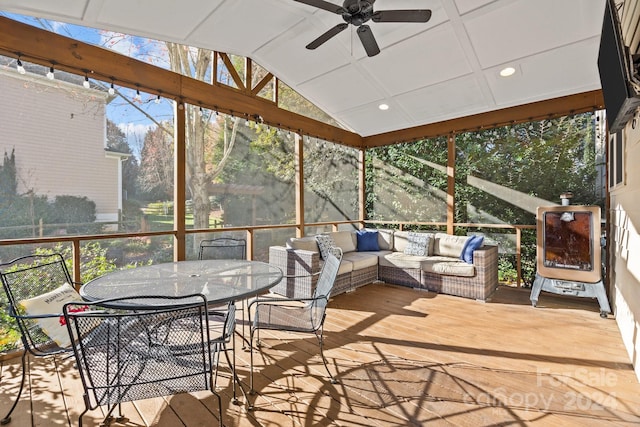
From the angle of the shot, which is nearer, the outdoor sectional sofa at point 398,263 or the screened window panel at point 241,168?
the outdoor sectional sofa at point 398,263

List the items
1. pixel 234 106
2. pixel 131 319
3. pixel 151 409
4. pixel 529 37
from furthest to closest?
pixel 234 106
pixel 529 37
pixel 151 409
pixel 131 319

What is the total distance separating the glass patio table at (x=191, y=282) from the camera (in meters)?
2.00

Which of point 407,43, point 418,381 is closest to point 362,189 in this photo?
point 407,43

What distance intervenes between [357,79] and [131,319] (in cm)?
452

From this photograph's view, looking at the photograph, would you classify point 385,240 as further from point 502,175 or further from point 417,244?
point 502,175

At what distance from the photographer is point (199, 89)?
13.8 feet

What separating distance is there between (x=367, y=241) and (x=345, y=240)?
1.69 ft

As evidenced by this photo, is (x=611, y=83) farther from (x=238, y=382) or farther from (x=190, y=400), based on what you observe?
(x=190, y=400)

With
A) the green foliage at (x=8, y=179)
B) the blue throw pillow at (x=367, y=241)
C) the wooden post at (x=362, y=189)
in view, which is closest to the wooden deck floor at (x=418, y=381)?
the green foliage at (x=8, y=179)

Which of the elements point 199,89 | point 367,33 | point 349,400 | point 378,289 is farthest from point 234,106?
point 349,400

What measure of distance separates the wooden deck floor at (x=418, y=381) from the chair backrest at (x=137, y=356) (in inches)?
21.9

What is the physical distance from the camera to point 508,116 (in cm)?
517

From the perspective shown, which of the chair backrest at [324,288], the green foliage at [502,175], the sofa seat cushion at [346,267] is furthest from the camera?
the green foliage at [502,175]

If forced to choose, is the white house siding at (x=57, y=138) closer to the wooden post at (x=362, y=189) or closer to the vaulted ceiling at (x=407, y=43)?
the vaulted ceiling at (x=407, y=43)
